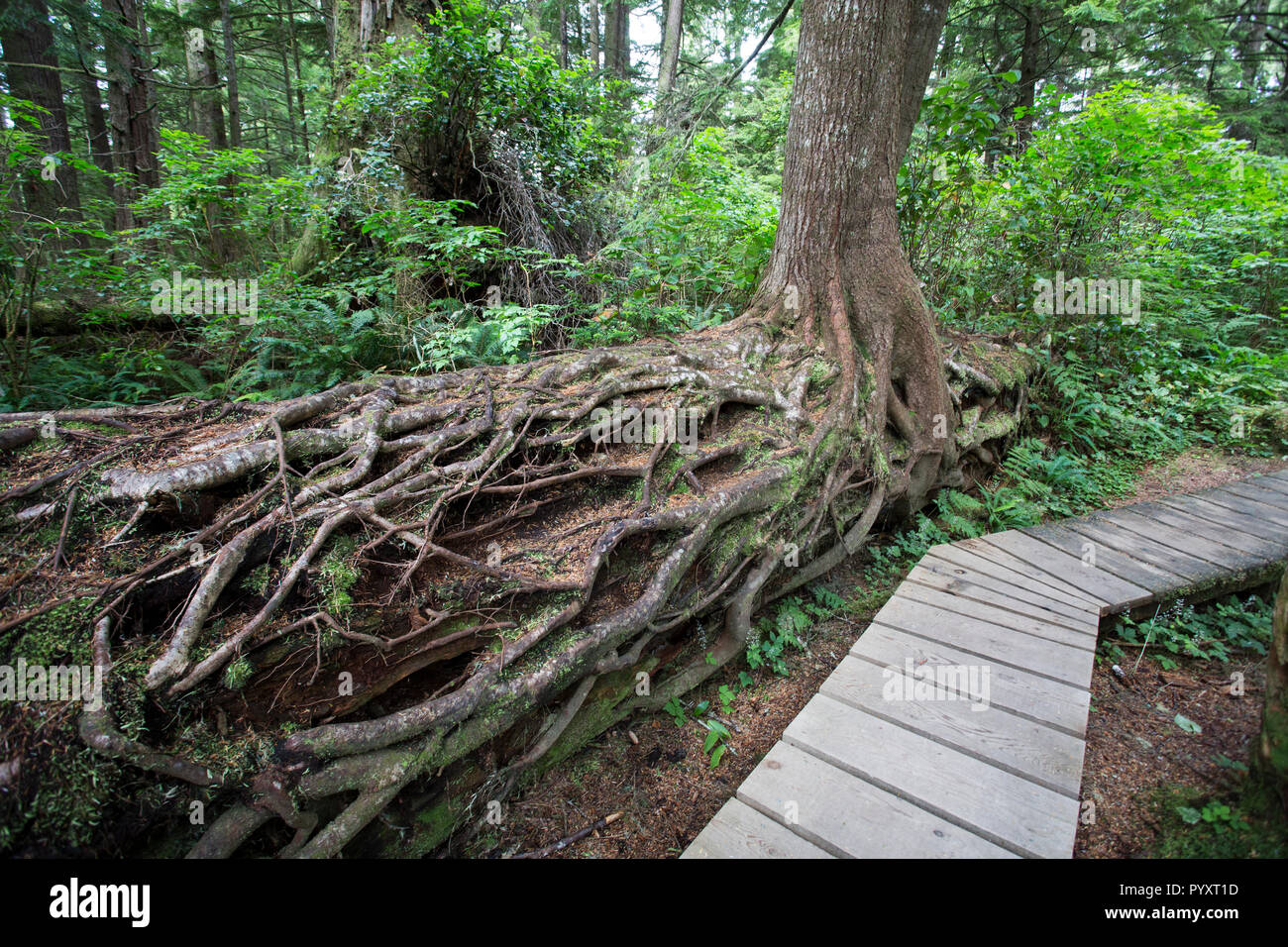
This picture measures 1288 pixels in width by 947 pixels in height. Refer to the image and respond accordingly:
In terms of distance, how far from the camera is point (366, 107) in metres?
6.43

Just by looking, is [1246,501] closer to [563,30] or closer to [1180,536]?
[1180,536]

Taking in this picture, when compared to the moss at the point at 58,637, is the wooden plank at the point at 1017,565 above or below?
below

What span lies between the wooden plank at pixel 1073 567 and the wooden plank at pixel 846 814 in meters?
2.38

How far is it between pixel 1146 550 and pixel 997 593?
1548mm

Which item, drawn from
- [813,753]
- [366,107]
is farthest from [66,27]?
[813,753]

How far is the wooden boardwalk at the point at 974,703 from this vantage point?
2.20 meters

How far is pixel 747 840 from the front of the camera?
2.19m

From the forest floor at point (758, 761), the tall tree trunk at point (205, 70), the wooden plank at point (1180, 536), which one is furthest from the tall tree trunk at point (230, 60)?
the wooden plank at point (1180, 536)

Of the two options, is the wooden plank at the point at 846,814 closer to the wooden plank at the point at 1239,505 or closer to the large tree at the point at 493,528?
the large tree at the point at 493,528

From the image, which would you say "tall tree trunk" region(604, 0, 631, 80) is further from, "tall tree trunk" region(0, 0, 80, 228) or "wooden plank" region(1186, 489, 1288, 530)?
"wooden plank" region(1186, 489, 1288, 530)

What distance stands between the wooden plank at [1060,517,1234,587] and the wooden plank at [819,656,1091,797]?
1.63m

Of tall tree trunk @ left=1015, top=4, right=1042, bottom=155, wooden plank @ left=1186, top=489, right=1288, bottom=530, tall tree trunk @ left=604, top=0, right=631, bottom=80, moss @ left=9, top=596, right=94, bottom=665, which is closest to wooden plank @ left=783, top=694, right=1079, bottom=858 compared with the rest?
moss @ left=9, top=596, right=94, bottom=665

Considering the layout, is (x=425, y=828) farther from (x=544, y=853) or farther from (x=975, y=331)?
(x=975, y=331)
